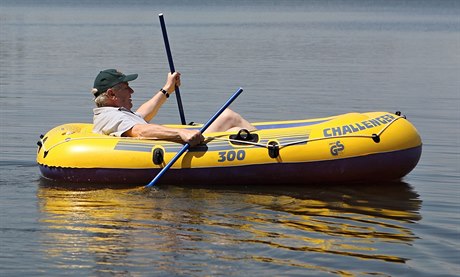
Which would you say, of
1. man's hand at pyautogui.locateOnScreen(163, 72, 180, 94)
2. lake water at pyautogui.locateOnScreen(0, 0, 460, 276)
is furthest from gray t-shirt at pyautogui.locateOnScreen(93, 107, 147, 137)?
man's hand at pyautogui.locateOnScreen(163, 72, 180, 94)

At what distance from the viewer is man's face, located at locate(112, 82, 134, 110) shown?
29.3ft

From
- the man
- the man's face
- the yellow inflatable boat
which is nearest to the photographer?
the yellow inflatable boat

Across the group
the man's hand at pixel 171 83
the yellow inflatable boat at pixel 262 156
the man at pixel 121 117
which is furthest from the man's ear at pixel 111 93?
the man's hand at pixel 171 83

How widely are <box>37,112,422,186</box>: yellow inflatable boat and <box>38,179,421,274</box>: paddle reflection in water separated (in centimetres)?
12

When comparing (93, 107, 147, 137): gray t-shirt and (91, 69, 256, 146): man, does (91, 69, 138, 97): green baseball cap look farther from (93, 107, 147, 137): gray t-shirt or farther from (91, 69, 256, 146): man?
(93, 107, 147, 137): gray t-shirt

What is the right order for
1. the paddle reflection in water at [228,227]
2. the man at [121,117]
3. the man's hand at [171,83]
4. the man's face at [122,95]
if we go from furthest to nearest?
the man's hand at [171,83], the man's face at [122,95], the man at [121,117], the paddle reflection in water at [228,227]

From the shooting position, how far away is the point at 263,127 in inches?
376

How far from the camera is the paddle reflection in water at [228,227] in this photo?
20.9 ft

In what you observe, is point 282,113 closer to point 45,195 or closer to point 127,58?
point 45,195

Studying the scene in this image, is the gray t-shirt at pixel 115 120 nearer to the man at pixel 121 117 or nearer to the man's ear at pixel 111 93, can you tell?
the man at pixel 121 117

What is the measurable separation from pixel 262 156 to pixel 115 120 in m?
1.31

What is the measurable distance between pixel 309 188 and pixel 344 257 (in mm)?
2346

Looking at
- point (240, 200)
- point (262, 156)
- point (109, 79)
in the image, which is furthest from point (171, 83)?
point (240, 200)

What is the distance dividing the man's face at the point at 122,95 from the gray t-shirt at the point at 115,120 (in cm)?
5
